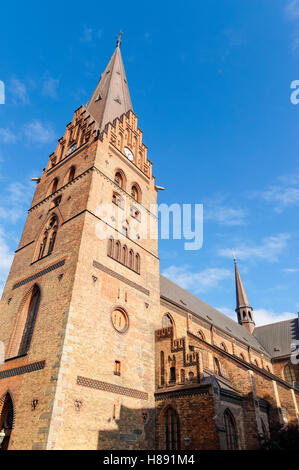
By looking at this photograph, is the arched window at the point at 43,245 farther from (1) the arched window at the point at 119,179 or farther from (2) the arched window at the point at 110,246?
(1) the arched window at the point at 119,179

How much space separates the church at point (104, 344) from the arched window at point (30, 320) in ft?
0.25

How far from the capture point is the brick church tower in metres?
13.3

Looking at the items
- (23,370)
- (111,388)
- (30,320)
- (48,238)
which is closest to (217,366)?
(111,388)

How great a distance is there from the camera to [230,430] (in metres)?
16.4

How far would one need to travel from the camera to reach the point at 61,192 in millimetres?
21797

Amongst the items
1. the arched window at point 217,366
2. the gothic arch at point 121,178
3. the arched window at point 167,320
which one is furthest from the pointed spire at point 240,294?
the gothic arch at point 121,178

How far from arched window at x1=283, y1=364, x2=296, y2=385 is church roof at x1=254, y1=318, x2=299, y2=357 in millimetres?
1816

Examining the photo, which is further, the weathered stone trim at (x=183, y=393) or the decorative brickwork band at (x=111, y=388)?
the weathered stone trim at (x=183, y=393)

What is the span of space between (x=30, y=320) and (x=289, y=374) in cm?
3486

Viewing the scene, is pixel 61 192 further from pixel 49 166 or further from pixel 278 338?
pixel 278 338

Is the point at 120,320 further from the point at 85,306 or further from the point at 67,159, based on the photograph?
the point at 67,159

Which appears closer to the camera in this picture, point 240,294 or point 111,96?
point 111,96

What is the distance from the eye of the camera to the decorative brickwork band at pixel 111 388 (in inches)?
546

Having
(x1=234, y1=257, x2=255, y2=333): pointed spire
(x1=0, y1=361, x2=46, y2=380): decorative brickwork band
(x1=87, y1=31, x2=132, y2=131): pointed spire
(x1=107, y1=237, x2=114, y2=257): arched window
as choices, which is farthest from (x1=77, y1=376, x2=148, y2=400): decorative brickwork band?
(x1=234, y1=257, x2=255, y2=333): pointed spire
